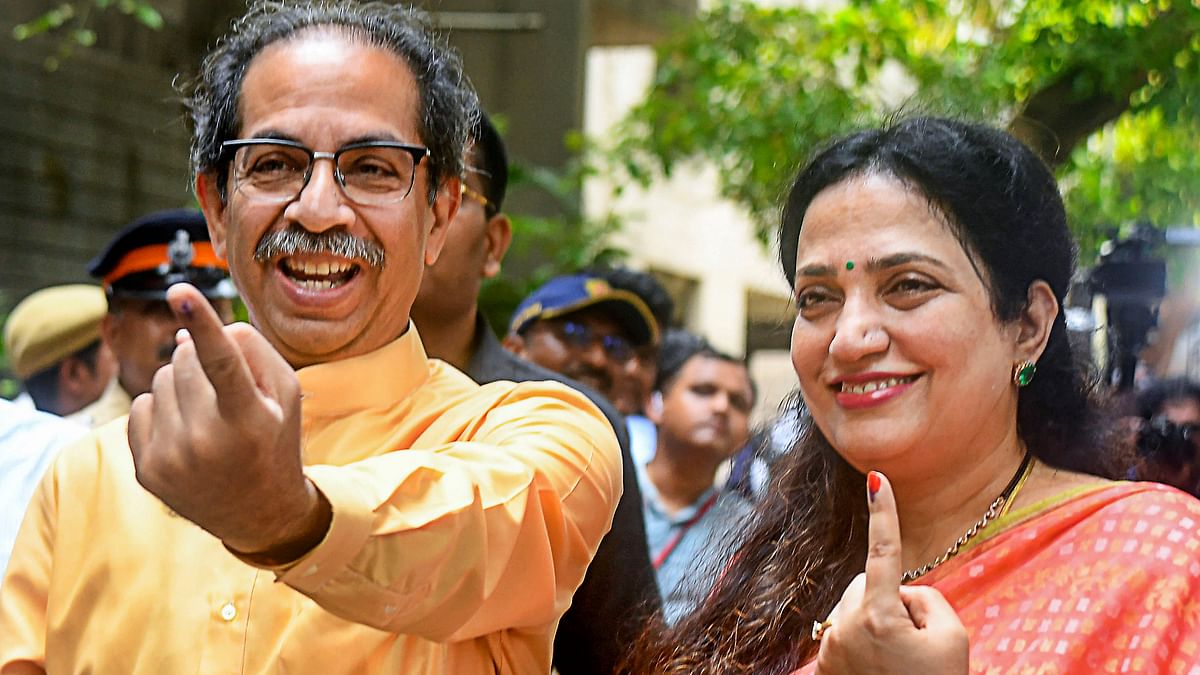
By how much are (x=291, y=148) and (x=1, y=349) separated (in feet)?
21.1

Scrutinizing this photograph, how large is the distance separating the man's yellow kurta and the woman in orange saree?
0.40m

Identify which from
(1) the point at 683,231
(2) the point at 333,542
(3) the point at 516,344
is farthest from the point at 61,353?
(1) the point at 683,231

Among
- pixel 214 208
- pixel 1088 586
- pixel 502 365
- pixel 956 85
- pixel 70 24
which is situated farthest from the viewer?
pixel 70 24

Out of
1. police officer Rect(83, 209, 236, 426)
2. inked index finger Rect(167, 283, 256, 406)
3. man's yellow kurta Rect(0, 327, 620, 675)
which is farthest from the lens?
police officer Rect(83, 209, 236, 426)

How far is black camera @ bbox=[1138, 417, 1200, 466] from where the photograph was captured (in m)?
3.30

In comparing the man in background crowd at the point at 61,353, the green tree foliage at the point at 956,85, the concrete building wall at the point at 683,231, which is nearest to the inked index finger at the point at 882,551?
the green tree foliage at the point at 956,85

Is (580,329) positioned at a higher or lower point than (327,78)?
lower

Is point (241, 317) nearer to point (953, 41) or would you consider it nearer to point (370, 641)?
point (953, 41)

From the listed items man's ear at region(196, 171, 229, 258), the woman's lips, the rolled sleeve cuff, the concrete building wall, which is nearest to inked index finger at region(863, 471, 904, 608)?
the woman's lips

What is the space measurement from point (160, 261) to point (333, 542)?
2981mm

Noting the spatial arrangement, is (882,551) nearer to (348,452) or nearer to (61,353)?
(348,452)

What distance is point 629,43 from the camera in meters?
11.5

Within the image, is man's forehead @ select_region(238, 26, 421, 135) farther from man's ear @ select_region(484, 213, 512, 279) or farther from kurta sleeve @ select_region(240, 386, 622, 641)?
man's ear @ select_region(484, 213, 512, 279)

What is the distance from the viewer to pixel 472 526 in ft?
5.65
